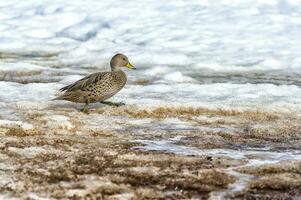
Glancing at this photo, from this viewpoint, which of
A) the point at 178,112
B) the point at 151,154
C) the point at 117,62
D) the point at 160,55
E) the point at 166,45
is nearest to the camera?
the point at 151,154

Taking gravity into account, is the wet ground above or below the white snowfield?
below

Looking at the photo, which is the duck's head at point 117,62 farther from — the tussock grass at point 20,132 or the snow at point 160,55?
the tussock grass at point 20,132

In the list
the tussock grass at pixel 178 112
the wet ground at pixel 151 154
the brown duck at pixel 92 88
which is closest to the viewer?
the wet ground at pixel 151 154

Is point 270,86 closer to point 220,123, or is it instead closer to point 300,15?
point 220,123

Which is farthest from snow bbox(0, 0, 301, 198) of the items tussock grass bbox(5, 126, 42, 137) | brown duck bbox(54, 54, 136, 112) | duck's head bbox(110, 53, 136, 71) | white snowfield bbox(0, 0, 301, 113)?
duck's head bbox(110, 53, 136, 71)

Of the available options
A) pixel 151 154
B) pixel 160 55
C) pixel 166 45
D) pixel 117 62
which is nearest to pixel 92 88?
pixel 117 62

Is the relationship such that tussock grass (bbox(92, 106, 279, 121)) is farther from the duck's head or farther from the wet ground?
the duck's head

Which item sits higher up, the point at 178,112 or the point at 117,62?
the point at 117,62

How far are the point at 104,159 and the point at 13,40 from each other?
25.1m

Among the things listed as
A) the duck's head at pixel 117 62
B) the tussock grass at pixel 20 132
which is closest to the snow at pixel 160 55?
the tussock grass at pixel 20 132

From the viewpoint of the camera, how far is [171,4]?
149ft

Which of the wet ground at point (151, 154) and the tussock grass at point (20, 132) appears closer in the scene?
the wet ground at point (151, 154)

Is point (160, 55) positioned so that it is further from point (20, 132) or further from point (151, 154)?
point (151, 154)

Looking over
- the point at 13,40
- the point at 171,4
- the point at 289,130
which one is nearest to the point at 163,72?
the point at 289,130
